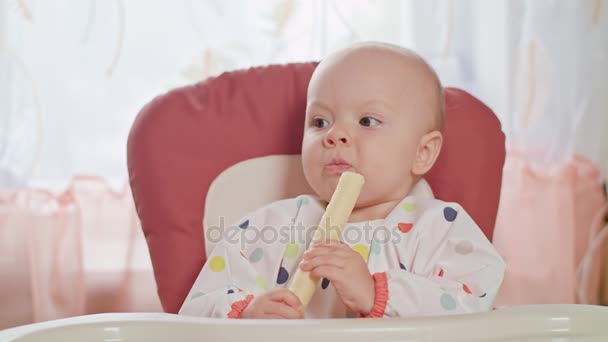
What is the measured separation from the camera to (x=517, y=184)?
65.7 inches

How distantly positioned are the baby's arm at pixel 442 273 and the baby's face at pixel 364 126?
0.29 feet

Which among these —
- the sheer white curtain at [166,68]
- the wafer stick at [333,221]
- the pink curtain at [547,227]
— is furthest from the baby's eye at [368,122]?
the pink curtain at [547,227]

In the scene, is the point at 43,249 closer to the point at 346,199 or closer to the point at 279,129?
the point at 279,129

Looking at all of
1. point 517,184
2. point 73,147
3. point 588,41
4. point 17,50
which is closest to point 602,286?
point 517,184

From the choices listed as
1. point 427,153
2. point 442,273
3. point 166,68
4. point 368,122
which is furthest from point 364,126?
point 166,68

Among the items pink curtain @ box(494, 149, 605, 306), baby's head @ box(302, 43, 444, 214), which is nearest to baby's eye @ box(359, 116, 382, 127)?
baby's head @ box(302, 43, 444, 214)

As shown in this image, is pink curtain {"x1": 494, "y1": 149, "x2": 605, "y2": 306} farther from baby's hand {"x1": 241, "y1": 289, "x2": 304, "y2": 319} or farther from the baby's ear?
baby's hand {"x1": 241, "y1": 289, "x2": 304, "y2": 319}

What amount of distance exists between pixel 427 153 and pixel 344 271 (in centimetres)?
30

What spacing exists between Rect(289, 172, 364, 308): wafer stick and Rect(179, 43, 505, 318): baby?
3.3 inches

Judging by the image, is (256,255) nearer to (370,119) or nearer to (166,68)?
(370,119)

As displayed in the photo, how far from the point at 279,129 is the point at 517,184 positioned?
753mm

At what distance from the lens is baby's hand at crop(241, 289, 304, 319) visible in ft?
2.65

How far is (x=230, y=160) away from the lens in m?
1.09

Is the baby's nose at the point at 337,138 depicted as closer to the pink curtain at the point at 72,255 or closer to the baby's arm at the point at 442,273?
the baby's arm at the point at 442,273
